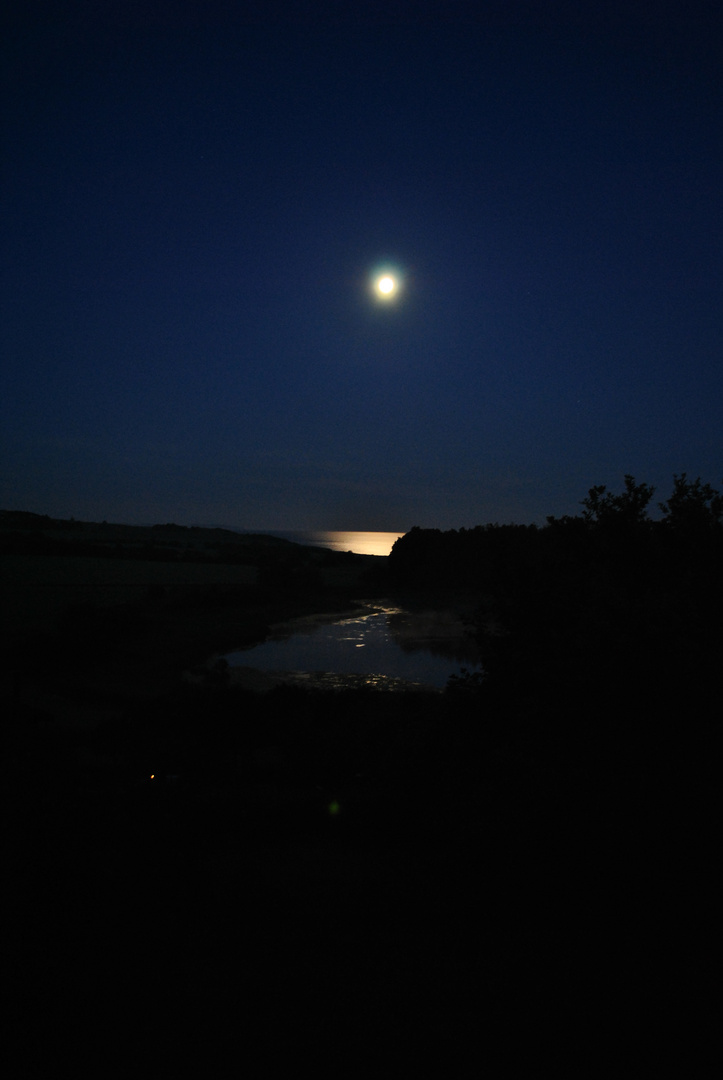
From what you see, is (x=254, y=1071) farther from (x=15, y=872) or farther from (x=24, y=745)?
(x=24, y=745)

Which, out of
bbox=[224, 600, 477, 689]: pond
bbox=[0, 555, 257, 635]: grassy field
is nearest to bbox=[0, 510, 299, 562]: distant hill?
bbox=[0, 555, 257, 635]: grassy field

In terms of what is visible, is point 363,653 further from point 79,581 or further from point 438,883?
point 79,581

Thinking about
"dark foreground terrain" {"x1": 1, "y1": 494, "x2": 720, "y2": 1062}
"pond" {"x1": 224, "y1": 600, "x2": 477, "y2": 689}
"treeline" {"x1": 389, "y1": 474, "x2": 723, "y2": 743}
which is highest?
"treeline" {"x1": 389, "y1": 474, "x2": 723, "y2": 743}

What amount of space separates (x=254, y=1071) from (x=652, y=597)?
6248 millimetres

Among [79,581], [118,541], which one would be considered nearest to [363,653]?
[79,581]

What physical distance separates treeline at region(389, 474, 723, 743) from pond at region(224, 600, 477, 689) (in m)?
10.2

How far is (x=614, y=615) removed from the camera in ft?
21.3

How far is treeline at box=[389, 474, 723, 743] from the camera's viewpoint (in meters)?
5.73

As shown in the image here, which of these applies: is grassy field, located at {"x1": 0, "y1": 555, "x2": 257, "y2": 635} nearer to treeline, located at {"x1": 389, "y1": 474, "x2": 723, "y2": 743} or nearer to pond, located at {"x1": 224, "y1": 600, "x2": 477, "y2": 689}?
pond, located at {"x1": 224, "y1": 600, "x2": 477, "y2": 689}

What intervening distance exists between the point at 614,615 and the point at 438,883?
338cm

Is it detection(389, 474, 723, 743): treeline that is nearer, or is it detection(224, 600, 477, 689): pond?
detection(389, 474, 723, 743): treeline

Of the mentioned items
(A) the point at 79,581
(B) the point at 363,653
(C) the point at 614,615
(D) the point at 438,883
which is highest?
(C) the point at 614,615

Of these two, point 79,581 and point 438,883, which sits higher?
point 438,883

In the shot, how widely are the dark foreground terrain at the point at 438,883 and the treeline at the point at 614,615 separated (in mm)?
41
